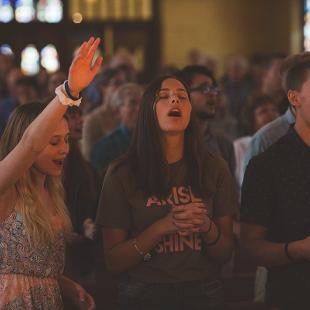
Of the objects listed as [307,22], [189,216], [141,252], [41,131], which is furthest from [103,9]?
[41,131]

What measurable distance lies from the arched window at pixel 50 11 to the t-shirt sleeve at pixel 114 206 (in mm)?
14518

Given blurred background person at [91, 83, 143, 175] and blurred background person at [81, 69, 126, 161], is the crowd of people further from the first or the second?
blurred background person at [81, 69, 126, 161]

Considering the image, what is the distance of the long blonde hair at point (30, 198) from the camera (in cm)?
376

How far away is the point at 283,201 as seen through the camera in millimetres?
4191

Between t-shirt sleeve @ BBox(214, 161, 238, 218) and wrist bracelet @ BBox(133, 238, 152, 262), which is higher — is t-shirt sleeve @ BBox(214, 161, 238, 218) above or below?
above

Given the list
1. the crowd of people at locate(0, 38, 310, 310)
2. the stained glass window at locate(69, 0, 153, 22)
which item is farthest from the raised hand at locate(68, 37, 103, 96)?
the stained glass window at locate(69, 0, 153, 22)

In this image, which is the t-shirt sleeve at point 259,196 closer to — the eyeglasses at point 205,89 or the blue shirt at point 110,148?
the eyeglasses at point 205,89

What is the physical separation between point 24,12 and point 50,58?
1103mm

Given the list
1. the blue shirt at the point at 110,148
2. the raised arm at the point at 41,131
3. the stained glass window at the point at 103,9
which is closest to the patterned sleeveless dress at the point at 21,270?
the raised arm at the point at 41,131

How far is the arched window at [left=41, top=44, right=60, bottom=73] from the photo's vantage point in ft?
61.8

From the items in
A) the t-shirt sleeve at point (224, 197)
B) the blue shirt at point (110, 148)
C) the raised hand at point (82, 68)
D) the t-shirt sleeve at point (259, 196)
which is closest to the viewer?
the raised hand at point (82, 68)

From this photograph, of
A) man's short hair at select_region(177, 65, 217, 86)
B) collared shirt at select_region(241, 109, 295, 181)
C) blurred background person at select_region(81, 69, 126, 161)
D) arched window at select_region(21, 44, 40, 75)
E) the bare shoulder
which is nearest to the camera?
the bare shoulder

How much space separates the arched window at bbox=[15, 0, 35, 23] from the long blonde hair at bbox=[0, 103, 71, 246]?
48.7 ft

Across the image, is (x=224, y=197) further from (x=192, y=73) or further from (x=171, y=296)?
(x=192, y=73)
